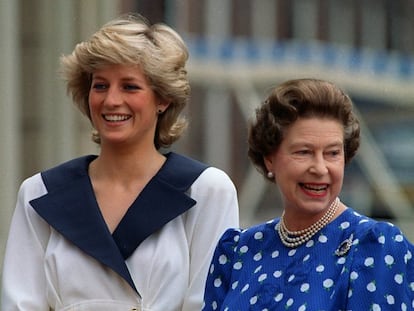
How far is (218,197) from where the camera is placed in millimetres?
4637

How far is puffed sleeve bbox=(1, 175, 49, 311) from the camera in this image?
4.60 meters

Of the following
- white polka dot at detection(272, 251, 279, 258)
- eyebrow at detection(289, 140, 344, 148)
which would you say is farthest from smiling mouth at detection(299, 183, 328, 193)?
white polka dot at detection(272, 251, 279, 258)

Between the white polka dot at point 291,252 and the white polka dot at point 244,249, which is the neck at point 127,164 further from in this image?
the white polka dot at point 291,252

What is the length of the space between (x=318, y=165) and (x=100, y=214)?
3.23 feet

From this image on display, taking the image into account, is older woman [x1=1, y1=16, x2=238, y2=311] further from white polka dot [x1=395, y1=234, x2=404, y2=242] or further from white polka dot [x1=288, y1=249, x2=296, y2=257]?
white polka dot [x1=395, y1=234, x2=404, y2=242]

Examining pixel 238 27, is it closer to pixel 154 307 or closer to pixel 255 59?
pixel 255 59

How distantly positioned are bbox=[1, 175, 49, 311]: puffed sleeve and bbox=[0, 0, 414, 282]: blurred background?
4.27 metres

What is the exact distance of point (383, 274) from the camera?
12.3 ft

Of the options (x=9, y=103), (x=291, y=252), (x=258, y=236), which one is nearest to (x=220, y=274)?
(x=258, y=236)

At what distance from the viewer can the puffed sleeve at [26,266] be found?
4.60 meters

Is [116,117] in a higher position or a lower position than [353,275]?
higher

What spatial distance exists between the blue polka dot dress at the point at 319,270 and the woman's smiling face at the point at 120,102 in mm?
526

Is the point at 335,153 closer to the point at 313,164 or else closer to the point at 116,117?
the point at 313,164

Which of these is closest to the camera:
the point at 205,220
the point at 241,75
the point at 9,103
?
the point at 205,220
